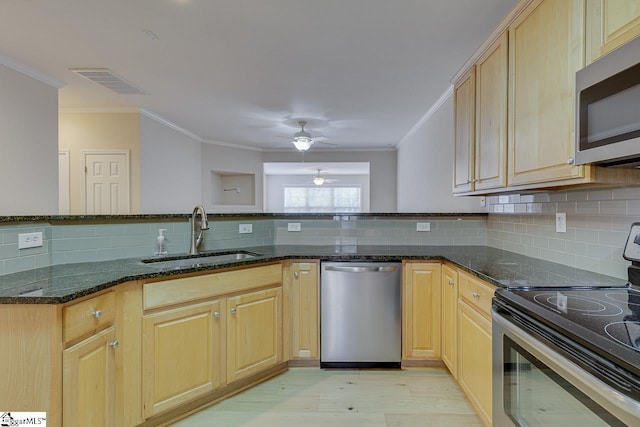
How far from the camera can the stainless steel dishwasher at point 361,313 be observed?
2.44 metres

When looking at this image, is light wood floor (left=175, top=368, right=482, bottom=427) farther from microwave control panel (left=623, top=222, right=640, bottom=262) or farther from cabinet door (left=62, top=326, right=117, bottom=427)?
microwave control panel (left=623, top=222, right=640, bottom=262)

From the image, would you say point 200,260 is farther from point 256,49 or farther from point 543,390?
point 543,390

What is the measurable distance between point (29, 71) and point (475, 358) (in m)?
4.54

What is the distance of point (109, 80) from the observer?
3371 mm

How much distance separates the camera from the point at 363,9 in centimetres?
206

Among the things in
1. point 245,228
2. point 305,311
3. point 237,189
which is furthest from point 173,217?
point 237,189

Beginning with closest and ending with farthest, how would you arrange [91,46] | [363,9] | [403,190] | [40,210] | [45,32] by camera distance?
1. [363,9]
2. [45,32]
3. [91,46]
4. [40,210]
5. [403,190]

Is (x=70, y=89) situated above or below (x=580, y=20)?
above

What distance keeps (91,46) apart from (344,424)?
331 centimetres

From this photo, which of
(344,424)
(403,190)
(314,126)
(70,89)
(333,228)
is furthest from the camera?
(403,190)

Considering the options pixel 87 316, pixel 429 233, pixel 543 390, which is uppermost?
pixel 429 233

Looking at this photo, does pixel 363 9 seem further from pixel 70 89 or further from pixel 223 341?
pixel 70 89

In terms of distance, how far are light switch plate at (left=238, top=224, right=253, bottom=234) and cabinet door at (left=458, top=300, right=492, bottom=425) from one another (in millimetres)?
1750

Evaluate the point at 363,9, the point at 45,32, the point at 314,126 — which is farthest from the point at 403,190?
the point at 45,32
